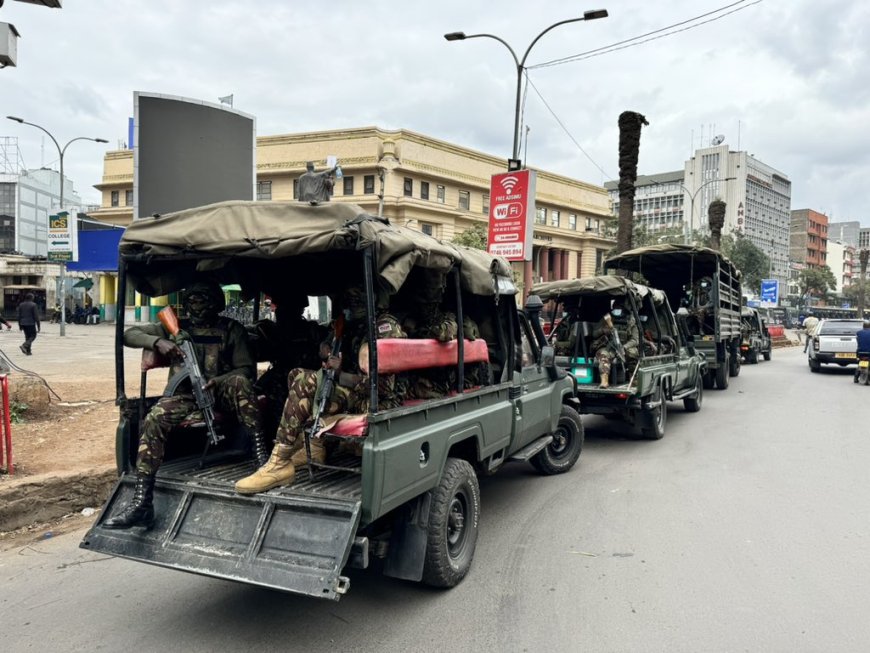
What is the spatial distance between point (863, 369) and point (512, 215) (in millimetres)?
10986

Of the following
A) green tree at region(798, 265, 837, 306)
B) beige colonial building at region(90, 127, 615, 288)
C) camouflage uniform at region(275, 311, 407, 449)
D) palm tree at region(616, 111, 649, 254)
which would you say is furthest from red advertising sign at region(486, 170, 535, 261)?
green tree at region(798, 265, 837, 306)

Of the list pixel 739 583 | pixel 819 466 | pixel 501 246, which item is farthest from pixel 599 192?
pixel 739 583

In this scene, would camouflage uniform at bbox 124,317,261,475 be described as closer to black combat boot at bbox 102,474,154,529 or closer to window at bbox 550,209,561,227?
black combat boot at bbox 102,474,154,529

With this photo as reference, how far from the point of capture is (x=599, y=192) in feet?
186

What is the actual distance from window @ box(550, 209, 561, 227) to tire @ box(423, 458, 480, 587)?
49.2 metres

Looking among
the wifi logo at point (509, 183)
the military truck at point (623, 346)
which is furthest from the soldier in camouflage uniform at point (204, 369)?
the wifi logo at point (509, 183)

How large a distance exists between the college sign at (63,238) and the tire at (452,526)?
2377 cm

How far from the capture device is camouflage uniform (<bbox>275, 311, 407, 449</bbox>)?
3.90 m

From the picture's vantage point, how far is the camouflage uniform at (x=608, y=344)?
8.84 meters

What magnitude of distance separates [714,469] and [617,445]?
5.20 ft

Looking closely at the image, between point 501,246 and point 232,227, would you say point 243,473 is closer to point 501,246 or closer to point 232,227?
point 232,227

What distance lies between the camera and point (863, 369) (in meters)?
16.3

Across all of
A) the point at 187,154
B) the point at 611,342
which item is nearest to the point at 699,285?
the point at 611,342

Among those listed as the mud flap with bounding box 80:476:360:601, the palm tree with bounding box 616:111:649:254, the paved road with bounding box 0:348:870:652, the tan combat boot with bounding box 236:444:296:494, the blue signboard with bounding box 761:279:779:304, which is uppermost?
the palm tree with bounding box 616:111:649:254
